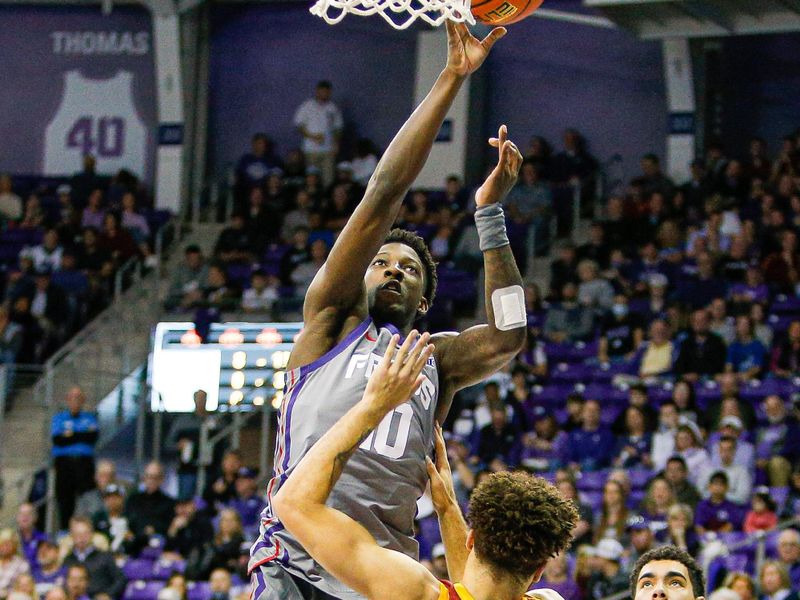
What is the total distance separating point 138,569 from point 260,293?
4210mm

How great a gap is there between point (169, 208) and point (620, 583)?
11016 millimetres

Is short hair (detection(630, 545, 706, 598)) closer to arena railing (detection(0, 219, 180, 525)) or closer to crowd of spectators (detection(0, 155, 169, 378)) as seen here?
arena railing (detection(0, 219, 180, 525))

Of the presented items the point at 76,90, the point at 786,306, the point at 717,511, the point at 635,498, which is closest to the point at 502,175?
the point at 717,511

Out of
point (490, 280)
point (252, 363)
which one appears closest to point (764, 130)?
point (252, 363)

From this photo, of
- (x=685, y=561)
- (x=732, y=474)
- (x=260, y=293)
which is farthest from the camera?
(x=260, y=293)

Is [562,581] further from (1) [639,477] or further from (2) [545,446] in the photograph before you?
(2) [545,446]

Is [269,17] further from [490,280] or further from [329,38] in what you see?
[490,280]

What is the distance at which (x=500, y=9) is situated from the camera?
184 inches

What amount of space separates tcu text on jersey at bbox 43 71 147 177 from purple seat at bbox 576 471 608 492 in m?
10.7

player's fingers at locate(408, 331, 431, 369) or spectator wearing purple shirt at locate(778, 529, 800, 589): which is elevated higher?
player's fingers at locate(408, 331, 431, 369)

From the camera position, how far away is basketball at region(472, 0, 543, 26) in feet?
15.2

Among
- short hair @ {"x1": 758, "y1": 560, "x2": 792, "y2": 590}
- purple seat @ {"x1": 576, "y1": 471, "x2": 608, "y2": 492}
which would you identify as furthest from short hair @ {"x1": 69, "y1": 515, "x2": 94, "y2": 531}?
short hair @ {"x1": 758, "y1": 560, "x2": 792, "y2": 590}

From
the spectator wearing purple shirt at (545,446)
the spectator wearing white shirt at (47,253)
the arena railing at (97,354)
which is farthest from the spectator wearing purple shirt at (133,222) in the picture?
the spectator wearing purple shirt at (545,446)

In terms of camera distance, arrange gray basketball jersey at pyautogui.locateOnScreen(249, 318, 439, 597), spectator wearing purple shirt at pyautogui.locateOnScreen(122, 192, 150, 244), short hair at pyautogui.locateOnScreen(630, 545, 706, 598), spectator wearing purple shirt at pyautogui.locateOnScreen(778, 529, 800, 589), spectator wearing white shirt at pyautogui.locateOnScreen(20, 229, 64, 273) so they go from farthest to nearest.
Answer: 1. spectator wearing purple shirt at pyautogui.locateOnScreen(122, 192, 150, 244)
2. spectator wearing white shirt at pyautogui.locateOnScreen(20, 229, 64, 273)
3. spectator wearing purple shirt at pyautogui.locateOnScreen(778, 529, 800, 589)
4. short hair at pyautogui.locateOnScreen(630, 545, 706, 598)
5. gray basketball jersey at pyautogui.locateOnScreen(249, 318, 439, 597)
